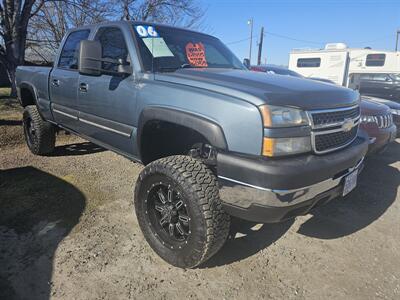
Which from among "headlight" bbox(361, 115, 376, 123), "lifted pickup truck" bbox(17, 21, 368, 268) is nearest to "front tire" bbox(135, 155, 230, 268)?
"lifted pickup truck" bbox(17, 21, 368, 268)

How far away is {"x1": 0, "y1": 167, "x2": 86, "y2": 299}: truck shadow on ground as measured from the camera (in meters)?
2.43

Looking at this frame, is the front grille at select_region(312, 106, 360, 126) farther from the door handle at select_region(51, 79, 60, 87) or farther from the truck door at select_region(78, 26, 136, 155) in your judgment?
the door handle at select_region(51, 79, 60, 87)

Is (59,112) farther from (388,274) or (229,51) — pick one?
(388,274)

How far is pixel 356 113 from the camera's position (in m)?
2.96

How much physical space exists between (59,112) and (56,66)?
67 cm

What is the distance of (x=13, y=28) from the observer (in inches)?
375

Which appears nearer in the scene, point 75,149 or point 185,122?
point 185,122

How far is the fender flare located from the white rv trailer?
51.2 ft

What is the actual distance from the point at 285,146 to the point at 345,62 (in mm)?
16382

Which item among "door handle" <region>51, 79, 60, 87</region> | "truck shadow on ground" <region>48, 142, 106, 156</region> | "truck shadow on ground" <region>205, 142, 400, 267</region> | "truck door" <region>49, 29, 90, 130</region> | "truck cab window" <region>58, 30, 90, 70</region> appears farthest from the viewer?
"truck shadow on ground" <region>48, 142, 106, 156</region>

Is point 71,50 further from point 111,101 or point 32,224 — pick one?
point 32,224

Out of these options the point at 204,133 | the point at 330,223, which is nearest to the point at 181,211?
the point at 204,133

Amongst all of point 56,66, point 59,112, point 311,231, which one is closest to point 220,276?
point 311,231

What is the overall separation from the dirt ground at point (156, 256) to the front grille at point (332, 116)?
46.0 inches
